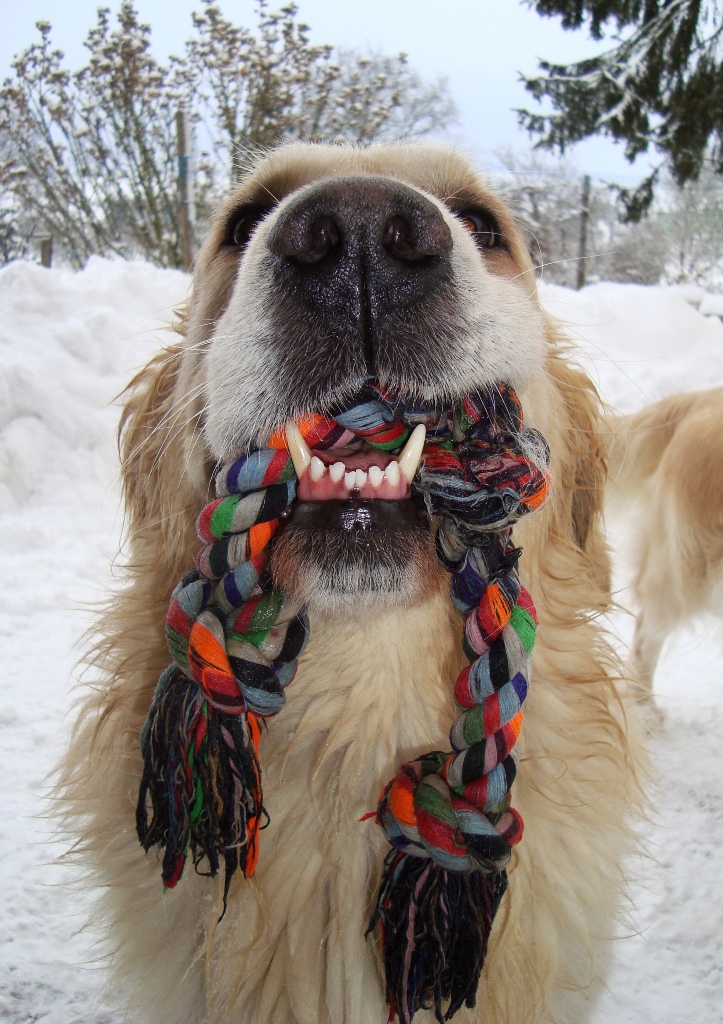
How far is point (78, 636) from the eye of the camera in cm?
407

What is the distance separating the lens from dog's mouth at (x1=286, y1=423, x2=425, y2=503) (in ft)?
4.37

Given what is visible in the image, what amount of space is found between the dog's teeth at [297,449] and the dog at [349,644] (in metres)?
0.03

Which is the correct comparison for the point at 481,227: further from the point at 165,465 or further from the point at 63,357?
the point at 63,357

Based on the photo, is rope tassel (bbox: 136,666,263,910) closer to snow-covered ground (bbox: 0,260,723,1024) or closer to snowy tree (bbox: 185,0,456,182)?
snow-covered ground (bbox: 0,260,723,1024)

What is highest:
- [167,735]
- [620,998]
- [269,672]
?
[269,672]

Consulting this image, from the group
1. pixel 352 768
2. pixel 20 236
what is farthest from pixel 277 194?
pixel 20 236

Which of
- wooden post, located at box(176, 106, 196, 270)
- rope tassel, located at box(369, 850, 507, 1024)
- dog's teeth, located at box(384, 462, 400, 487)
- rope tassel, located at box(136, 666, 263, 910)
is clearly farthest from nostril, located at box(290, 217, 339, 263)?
wooden post, located at box(176, 106, 196, 270)

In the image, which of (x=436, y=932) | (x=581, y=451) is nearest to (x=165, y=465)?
(x=581, y=451)

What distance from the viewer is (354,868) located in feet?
5.19

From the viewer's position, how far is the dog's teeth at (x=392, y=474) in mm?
1337

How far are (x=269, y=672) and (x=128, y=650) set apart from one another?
687 mm

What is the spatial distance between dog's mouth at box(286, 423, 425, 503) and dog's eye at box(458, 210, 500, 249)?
732 millimetres

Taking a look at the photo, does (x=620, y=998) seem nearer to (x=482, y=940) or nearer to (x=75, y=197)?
(x=482, y=940)

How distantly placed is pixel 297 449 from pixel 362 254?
0.34 m
